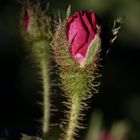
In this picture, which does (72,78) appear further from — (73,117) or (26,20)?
(26,20)

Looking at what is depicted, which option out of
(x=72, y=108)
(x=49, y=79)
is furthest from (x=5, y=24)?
(x=72, y=108)

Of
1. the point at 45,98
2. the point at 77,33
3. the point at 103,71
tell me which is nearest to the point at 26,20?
the point at 45,98

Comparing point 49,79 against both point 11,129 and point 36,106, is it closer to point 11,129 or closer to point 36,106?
point 11,129

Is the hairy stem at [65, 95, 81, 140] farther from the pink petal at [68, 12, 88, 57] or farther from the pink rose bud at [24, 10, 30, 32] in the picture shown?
the pink rose bud at [24, 10, 30, 32]

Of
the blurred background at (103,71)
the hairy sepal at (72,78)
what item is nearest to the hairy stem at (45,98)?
the hairy sepal at (72,78)

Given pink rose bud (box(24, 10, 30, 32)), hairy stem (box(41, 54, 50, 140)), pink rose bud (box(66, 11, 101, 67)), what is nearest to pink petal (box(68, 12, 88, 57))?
pink rose bud (box(66, 11, 101, 67))
